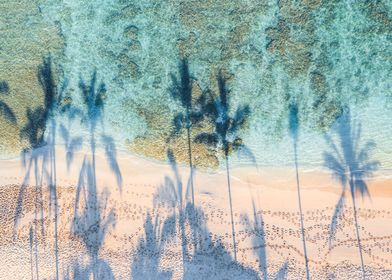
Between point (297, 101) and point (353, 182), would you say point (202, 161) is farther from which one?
point (353, 182)

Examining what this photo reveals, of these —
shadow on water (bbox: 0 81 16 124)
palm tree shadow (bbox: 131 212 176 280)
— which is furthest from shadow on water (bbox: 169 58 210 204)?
shadow on water (bbox: 0 81 16 124)

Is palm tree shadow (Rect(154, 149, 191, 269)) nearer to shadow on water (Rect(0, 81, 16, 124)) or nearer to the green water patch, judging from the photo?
the green water patch

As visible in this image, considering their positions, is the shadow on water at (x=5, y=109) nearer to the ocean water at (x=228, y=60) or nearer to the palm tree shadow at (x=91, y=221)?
the ocean water at (x=228, y=60)

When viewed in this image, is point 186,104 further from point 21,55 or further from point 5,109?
point 5,109

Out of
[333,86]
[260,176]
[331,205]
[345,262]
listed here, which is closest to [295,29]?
[333,86]

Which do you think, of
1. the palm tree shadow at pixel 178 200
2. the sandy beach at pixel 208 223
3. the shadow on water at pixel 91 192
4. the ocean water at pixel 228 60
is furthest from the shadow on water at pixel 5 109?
the palm tree shadow at pixel 178 200
